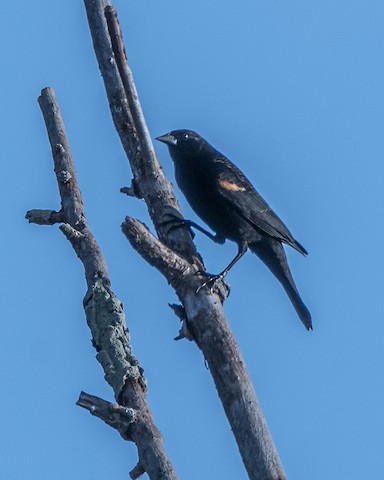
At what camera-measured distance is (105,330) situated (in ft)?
14.4

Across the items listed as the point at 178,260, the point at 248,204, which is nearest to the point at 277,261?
the point at 248,204

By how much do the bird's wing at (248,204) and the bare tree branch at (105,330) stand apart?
2.21 metres

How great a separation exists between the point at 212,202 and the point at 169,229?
1.67 meters

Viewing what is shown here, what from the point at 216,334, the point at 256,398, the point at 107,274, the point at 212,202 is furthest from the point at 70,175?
the point at 212,202

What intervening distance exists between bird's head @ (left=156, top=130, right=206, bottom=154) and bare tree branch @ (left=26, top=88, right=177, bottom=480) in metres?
2.25

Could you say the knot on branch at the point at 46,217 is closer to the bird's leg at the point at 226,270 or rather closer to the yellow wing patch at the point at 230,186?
the bird's leg at the point at 226,270

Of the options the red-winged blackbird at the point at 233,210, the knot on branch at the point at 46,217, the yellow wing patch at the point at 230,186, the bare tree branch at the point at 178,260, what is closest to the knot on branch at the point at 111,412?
the bare tree branch at the point at 178,260

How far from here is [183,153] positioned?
7.20m

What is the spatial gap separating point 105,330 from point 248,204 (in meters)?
2.87

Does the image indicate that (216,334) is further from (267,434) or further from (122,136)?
(122,136)

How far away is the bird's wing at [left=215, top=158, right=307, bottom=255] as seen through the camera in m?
6.98

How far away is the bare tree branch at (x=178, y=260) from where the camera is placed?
3830mm

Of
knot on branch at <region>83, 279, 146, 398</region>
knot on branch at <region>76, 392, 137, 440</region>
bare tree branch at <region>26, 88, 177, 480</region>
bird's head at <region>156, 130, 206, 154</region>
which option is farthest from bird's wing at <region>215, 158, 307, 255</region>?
knot on branch at <region>76, 392, 137, 440</region>

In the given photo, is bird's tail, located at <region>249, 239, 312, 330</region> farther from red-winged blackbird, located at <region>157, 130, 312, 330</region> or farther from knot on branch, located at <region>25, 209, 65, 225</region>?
knot on branch, located at <region>25, 209, 65, 225</region>
